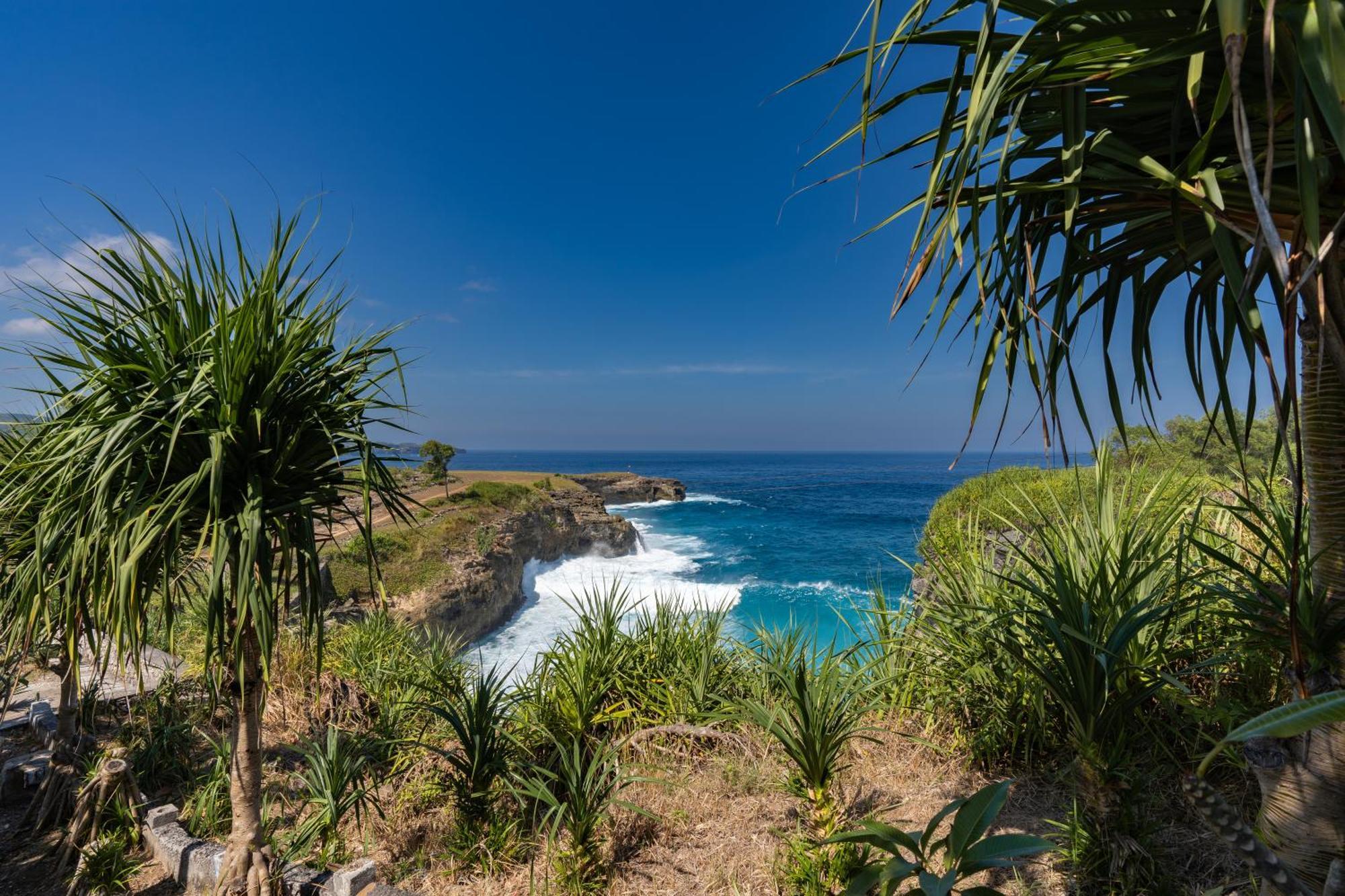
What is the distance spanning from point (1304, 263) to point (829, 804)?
2306 mm

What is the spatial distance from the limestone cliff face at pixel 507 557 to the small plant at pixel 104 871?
8236 mm

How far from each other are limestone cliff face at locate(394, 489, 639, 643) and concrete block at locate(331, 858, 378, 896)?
29.7 feet

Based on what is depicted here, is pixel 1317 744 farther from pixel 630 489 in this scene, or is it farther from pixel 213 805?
pixel 630 489

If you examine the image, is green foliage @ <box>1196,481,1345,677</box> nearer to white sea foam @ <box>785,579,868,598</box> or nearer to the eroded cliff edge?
the eroded cliff edge

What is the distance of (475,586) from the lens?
51.3 ft

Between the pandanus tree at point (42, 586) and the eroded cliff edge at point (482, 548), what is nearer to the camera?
the pandanus tree at point (42, 586)

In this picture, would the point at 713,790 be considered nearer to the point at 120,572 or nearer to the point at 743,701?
the point at 743,701

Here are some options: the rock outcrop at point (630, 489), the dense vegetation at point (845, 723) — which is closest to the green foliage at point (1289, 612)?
the dense vegetation at point (845, 723)

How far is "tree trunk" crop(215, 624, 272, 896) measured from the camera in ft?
7.70

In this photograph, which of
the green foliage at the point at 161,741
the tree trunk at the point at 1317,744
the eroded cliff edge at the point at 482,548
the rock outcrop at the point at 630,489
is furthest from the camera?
the rock outcrop at the point at 630,489

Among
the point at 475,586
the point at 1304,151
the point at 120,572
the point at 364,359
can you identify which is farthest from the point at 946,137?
the point at 475,586

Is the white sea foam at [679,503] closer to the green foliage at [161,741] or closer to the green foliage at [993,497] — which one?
the green foliage at [993,497]

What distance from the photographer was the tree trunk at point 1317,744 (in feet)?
4.60

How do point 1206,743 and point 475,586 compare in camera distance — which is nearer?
point 1206,743
